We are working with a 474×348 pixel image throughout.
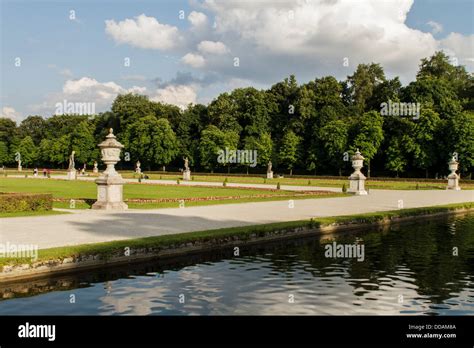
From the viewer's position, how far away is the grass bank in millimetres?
11750

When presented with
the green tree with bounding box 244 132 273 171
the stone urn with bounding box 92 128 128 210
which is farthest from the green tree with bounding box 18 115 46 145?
the stone urn with bounding box 92 128 128 210

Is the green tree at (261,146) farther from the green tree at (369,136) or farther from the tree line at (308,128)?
the green tree at (369,136)

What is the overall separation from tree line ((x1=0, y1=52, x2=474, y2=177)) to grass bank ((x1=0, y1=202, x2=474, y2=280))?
165ft

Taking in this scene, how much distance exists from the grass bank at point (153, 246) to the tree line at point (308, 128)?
5037cm

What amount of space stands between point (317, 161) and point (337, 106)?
12952 mm

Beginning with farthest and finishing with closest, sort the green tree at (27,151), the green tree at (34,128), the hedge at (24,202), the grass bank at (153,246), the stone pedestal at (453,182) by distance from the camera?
the green tree at (34,128)
the green tree at (27,151)
the stone pedestal at (453,182)
the hedge at (24,202)
the grass bank at (153,246)

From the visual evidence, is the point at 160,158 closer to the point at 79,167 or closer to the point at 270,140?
the point at 270,140

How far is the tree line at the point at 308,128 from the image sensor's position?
6806cm

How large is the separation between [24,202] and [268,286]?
1510cm

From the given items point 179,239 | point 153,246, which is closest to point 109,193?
point 179,239

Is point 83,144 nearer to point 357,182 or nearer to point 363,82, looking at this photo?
point 363,82

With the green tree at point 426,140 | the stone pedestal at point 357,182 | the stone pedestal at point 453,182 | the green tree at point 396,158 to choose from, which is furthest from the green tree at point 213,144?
the stone pedestal at point 357,182

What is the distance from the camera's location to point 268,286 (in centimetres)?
1112
